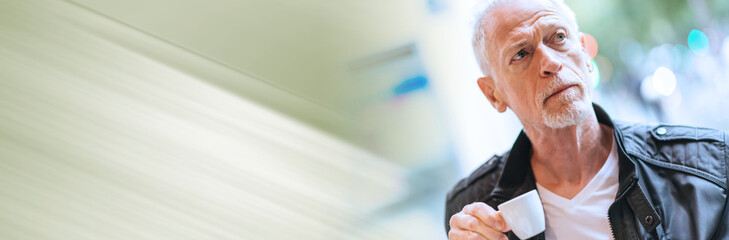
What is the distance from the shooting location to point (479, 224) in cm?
105

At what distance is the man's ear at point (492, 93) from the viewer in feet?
4.41

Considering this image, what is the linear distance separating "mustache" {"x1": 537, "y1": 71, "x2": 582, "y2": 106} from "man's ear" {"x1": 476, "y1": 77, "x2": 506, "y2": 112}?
0.61 ft

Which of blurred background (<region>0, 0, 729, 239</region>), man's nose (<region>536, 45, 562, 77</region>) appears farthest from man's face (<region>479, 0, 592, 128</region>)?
blurred background (<region>0, 0, 729, 239</region>)

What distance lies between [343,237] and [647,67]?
116 centimetres

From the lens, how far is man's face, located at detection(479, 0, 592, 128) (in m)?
1.14

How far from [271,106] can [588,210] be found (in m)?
0.97

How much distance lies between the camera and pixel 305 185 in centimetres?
175

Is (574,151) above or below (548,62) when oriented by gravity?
below

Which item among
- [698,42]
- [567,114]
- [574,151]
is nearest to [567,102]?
[567,114]

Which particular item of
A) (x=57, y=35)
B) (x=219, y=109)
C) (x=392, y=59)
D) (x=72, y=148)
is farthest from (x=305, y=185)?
(x=57, y=35)

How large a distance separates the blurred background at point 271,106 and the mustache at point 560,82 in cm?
32

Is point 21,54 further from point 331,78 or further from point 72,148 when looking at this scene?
point 331,78

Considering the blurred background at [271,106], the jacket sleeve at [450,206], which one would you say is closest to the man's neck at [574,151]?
the jacket sleeve at [450,206]

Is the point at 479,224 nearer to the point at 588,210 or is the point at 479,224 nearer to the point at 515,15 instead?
the point at 588,210
